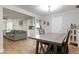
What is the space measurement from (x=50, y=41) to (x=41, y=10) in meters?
0.48

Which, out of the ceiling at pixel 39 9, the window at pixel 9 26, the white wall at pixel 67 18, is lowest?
the window at pixel 9 26

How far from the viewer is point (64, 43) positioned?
44.3 inches

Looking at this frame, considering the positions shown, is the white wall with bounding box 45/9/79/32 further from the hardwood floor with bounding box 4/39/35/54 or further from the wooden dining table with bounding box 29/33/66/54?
the hardwood floor with bounding box 4/39/35/54

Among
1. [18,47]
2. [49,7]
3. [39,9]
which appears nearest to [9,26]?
[18,47]

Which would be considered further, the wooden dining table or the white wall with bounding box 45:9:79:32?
the wooden dining table

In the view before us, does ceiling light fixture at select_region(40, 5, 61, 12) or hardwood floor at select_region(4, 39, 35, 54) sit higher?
ceiling light fixture at select_region(40, 5, 61, 12)

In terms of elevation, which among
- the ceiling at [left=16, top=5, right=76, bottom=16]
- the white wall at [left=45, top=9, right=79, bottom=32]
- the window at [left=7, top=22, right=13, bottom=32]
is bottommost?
the window at [left=7, top=22, right=13, bottom=32]

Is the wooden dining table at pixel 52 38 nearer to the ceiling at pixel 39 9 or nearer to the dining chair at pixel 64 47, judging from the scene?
the dining chair at pixel 64 47

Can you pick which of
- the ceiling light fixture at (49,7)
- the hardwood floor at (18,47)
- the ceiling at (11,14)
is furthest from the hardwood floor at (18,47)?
the ceiling light fixture at (49,7)

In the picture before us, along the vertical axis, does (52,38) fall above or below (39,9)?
below

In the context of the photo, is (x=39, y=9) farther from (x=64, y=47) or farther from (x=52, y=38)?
(x=64, y=47)

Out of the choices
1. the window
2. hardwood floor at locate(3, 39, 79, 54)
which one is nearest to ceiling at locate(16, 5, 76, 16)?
the window

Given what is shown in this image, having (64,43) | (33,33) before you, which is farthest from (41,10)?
(64,43)
